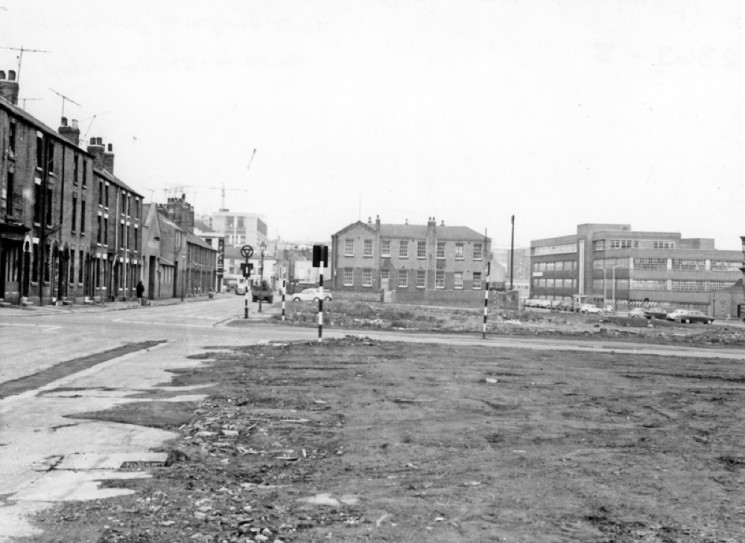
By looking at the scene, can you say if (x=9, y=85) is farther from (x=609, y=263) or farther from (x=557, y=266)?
(x=557, y=266)

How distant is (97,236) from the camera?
5181 cm

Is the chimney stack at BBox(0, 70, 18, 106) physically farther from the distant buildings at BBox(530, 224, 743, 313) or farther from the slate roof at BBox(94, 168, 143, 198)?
the distant buildings at BBox(530, 224, 743, 313)

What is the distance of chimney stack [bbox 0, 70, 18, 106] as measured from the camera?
4112 centimetres

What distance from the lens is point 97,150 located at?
55.2 metres

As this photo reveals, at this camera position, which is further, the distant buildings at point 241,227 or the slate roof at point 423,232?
the distant buildings at point 241,227

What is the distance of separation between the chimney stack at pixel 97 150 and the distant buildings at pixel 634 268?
73058mm

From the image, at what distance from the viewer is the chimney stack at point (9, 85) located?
41125mm

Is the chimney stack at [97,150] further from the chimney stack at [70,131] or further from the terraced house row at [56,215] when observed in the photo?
the chimney stack at [70,131]

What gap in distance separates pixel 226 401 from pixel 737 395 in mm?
7710

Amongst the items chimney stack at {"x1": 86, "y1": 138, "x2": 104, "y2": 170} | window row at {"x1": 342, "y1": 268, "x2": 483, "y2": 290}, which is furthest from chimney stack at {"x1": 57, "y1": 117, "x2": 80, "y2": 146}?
window row at {"x1": 342, "y1": 268, "x2": 483, "y2": 290}

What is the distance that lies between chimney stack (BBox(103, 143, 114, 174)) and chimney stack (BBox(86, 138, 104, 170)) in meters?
3.23

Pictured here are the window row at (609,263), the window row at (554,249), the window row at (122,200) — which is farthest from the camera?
the window row at (554,249)

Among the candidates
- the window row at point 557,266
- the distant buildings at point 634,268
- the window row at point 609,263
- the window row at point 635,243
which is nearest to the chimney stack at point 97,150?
the distant buildings at point 634,268

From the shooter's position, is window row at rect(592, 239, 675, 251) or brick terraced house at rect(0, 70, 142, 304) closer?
brick terraced house at rect(0, 70, 142, 304)
